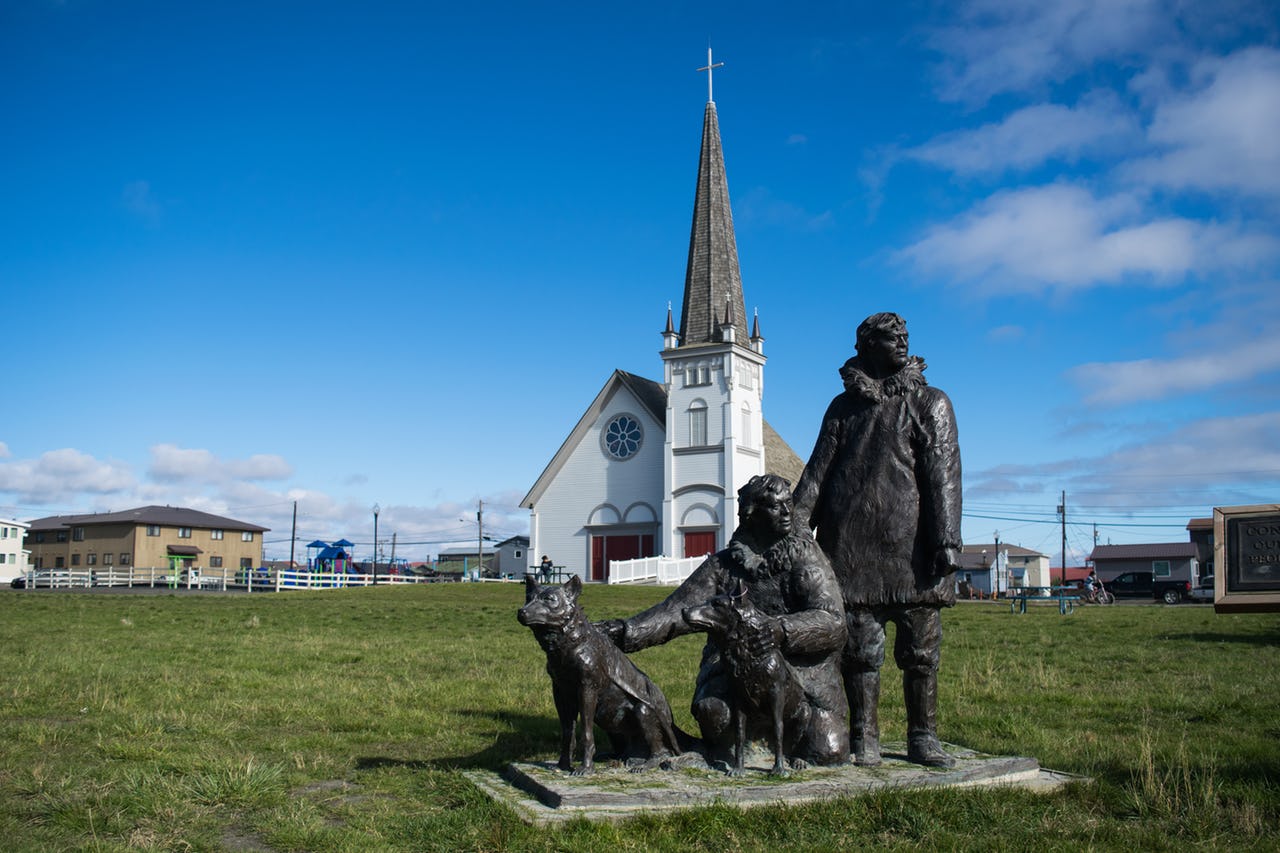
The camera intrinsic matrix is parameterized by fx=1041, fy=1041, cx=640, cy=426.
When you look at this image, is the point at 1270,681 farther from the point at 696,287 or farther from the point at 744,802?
the point at 696,287

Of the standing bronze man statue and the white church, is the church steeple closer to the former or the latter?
the white church

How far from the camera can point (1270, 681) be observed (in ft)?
35.7

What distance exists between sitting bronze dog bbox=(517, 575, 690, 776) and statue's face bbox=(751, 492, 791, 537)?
1039 mm

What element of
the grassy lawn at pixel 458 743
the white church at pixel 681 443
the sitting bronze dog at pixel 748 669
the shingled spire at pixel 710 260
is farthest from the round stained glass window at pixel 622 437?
the sitting bronze dog at pixel 748 669

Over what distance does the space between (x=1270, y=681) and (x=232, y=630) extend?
14730 millimetres

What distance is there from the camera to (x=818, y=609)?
5.45 metres

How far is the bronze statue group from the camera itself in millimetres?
5223

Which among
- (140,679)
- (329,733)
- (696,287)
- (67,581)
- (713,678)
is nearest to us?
Result: (713,678)

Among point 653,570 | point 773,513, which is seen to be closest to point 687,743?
point 773,513

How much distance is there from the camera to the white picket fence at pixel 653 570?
1718 inches

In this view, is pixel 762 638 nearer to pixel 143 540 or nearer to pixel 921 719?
pixel 921 719

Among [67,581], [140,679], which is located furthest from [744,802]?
[67,581]

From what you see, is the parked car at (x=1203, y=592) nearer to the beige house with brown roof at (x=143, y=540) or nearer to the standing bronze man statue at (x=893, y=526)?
the standing bronze man statue at (x=893, y=526)

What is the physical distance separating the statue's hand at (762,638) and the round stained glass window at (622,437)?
45.9m
